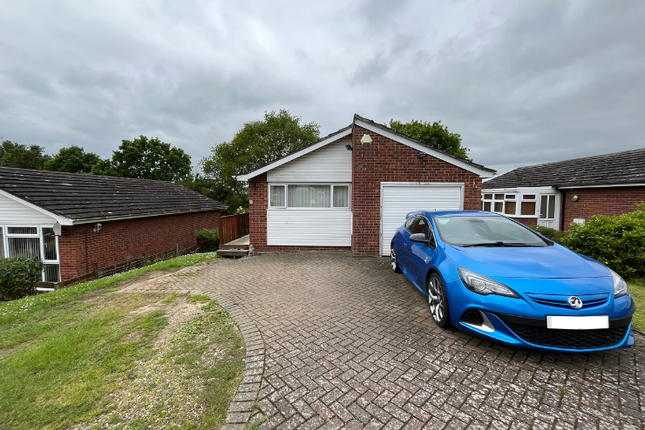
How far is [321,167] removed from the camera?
28.9 feet

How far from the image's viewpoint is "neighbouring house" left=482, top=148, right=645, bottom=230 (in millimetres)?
9984

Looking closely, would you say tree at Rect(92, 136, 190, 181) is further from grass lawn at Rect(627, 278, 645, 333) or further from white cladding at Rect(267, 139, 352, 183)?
grass lawn at Rect(627, 278, 645, 333)

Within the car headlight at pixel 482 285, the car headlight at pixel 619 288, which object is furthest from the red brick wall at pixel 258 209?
the car headlight at pixel 619 288

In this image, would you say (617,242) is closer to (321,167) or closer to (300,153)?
(321,167)

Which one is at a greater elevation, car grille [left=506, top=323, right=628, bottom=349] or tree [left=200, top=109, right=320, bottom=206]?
tree [left=200, top=109, right=320, bottom=206]

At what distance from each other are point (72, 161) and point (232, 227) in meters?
38.4

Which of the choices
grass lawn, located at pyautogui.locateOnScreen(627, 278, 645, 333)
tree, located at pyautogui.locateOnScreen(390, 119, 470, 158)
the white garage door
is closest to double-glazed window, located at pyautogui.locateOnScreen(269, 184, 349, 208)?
the white garage door

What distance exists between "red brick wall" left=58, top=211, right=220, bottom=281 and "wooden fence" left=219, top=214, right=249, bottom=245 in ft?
14.5

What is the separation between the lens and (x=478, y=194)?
7684mm

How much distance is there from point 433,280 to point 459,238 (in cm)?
73

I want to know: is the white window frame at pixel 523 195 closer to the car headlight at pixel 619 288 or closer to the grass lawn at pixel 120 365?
the car headlight at pixel 619 288

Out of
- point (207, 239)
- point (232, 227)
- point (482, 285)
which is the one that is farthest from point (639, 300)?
point (207, 239)

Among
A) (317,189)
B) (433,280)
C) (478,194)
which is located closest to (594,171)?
(478,194)

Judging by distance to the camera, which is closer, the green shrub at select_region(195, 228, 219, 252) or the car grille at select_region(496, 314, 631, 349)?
the car grille at select_region(496, 314, 631, 349)
